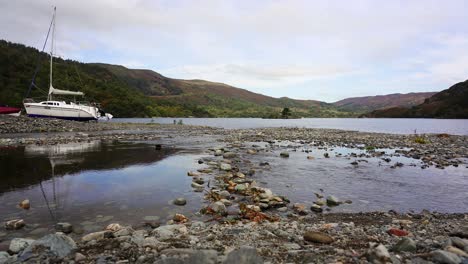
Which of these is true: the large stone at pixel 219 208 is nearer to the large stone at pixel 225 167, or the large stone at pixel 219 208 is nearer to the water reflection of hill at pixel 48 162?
the large stone at pixel 225 167

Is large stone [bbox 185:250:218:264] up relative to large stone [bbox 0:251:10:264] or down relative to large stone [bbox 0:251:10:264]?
up

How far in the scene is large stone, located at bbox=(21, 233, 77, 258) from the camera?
5.71 meters

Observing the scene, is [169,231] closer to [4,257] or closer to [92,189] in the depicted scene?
[4,257]

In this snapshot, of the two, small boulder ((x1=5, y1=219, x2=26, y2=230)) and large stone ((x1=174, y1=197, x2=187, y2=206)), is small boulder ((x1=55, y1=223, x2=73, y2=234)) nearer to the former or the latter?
small boulder ((x1=5, y1=219, x2=26, y2=230))

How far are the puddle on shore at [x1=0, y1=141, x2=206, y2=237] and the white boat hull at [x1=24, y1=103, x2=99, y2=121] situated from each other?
3866 centimetres

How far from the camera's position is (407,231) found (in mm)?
7430

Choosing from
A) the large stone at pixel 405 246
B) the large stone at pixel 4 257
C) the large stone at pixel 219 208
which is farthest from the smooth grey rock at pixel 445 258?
the large stone at pixel 4 257

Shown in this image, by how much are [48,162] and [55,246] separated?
1430 centimetres

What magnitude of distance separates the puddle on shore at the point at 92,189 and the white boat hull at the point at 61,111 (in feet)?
127

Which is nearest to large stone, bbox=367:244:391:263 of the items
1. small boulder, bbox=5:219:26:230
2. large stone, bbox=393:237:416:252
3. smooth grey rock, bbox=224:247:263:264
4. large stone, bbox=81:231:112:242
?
large stone, bbox=393:237:416:252

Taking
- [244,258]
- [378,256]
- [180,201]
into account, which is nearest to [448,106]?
[180,201]

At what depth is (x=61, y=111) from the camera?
5634cm

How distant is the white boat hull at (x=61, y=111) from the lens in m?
53.0

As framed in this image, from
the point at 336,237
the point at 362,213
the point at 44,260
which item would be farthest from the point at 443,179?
the point at 44,260
